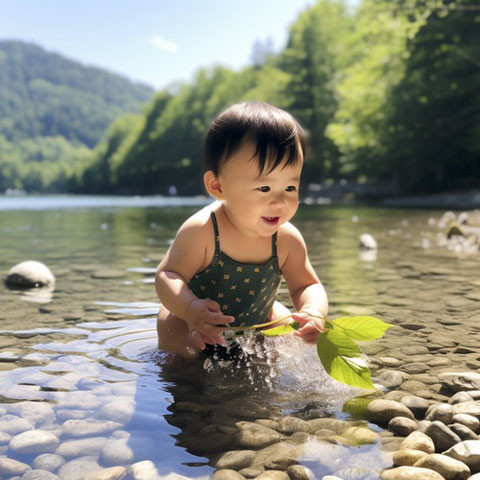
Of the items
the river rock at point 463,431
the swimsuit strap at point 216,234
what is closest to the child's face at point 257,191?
the swimsuit strap at point 216,234

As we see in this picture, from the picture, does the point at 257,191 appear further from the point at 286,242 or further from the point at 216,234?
the point at 286,242

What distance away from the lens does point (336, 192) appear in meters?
37.4

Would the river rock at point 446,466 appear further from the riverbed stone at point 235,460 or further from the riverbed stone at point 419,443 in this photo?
the riverbed stone at point 235,460

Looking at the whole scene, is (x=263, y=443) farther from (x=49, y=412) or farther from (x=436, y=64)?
(x=436, y=64)

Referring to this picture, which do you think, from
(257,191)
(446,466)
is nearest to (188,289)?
(257,191)

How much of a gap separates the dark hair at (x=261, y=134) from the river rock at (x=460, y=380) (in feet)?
3.57

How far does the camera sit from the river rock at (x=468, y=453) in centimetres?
163

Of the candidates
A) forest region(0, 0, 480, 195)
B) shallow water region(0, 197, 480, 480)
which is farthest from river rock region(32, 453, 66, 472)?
forest region(0, 0, 480, 195)

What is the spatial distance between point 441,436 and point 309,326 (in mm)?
670

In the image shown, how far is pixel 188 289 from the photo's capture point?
240 cm

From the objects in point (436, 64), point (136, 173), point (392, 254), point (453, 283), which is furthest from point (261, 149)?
point (136, 173)

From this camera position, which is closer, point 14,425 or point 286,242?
point 14,425

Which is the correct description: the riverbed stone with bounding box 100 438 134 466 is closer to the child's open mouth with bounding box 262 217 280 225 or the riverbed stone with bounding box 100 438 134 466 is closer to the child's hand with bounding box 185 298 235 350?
the child's hand with bounding box 185 298 235 350

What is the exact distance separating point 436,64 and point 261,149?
2514cm
